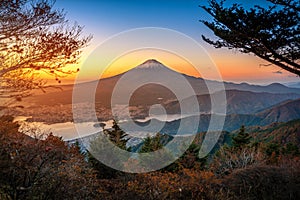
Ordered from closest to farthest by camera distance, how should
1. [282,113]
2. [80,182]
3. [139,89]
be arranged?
[80,182] → [139,89] → [282,113]

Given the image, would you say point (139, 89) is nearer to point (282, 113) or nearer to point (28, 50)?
point (28, 50)

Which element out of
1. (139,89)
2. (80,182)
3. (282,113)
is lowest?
(282,113)

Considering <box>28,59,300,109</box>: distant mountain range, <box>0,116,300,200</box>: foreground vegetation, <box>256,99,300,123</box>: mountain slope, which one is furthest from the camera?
<box>256,99,300,123</box>: mountain slope

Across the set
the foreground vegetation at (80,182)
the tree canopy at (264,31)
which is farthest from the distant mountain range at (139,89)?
the tree canopy at (264,31)

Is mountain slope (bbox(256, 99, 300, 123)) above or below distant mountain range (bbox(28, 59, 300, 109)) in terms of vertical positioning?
below

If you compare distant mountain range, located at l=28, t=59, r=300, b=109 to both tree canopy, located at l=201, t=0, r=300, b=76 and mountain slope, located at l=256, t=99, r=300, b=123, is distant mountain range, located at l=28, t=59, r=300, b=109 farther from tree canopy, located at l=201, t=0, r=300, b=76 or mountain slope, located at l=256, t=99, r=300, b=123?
mountain slope, located at l=256, t=99, r=300, b=123

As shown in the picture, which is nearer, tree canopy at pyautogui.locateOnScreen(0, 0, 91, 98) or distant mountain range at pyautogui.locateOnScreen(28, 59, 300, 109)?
tree canopy at pyautogui.locateOnScreen(0, 0, 91, 98)

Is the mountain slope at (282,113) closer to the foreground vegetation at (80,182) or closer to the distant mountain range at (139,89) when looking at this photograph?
the distant mountain range at (139,89)

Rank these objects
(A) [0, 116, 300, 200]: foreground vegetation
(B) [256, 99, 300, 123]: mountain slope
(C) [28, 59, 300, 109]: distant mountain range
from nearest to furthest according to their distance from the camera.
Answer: (A) [0, 116, 300, 200]: foreground vegetation
(C) [28, 59, 300, 109]: distant mountain range
(B) [256, 99, 300, 123]: mountain slope

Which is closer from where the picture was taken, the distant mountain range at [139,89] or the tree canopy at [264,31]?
the tree canopy at [264,31]

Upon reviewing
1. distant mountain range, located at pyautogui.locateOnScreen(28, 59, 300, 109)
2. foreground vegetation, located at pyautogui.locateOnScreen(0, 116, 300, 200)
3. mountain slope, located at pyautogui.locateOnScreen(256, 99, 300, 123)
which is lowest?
mountain slope, located at pyautogui.locateOnScreen(256, 99, 300, 123)

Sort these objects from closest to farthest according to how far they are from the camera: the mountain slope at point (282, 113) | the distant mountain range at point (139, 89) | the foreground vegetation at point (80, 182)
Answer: the foreground vegetation at point (80, 182)
the distant mountain range at point (139, 89)
the mountain slope at point (282, 113)

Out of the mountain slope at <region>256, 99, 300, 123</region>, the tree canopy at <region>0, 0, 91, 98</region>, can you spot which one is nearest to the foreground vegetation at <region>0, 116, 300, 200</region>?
the tree canopy at <region>0, 0, 91, 98</region>

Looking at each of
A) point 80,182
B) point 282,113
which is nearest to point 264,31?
point 80,182
